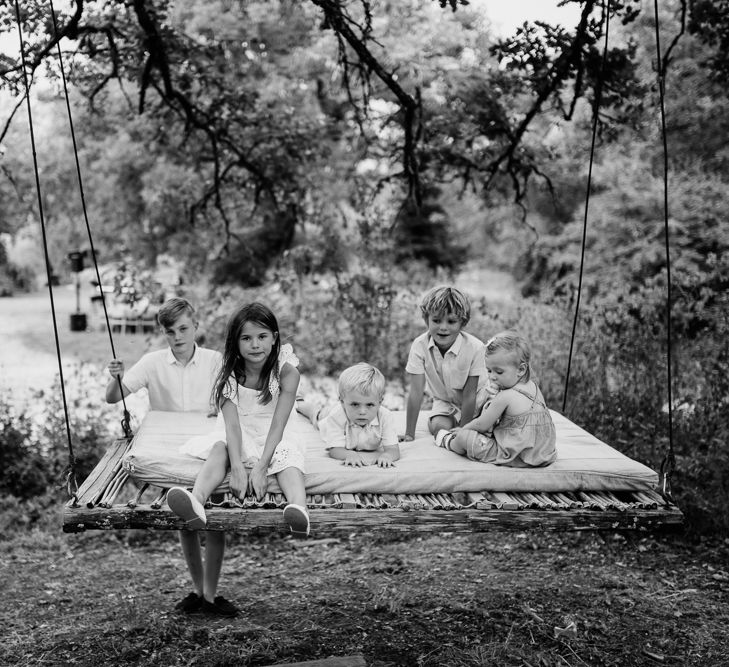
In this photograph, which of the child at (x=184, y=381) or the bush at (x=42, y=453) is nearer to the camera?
the child at (x=184, y=381)

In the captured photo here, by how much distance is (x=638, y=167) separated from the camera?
374 inches

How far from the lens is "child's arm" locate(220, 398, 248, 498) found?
9.04 feet

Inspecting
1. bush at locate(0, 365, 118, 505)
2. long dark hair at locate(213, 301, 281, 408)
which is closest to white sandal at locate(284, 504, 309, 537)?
long dark hair at locate(213, 301, 281, 408)

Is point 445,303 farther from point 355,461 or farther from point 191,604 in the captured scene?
point 191,604

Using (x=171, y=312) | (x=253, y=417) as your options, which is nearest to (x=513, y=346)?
(x=253, y=417)

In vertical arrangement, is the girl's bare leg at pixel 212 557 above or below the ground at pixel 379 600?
above

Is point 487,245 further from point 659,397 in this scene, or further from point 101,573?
point 101,573

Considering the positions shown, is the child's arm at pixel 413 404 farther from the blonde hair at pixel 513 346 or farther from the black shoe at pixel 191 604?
the black shoe at pixel 191 604

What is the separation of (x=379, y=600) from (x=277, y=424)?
4.31 feet

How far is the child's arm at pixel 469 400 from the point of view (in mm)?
3520

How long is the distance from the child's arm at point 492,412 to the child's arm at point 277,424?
2.32ft

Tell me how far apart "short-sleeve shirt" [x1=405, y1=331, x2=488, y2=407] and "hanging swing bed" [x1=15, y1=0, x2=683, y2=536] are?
1.27 feet

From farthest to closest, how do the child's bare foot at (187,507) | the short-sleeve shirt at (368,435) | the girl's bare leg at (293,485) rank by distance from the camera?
the short-sleeve shirt at (368,435) < the girl's bare leg at (293,485) < the child's bare foot at (187,507)

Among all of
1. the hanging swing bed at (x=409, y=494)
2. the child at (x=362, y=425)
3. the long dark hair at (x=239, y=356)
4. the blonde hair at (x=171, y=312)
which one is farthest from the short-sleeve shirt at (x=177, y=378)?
the child at (x=362, y=425)
